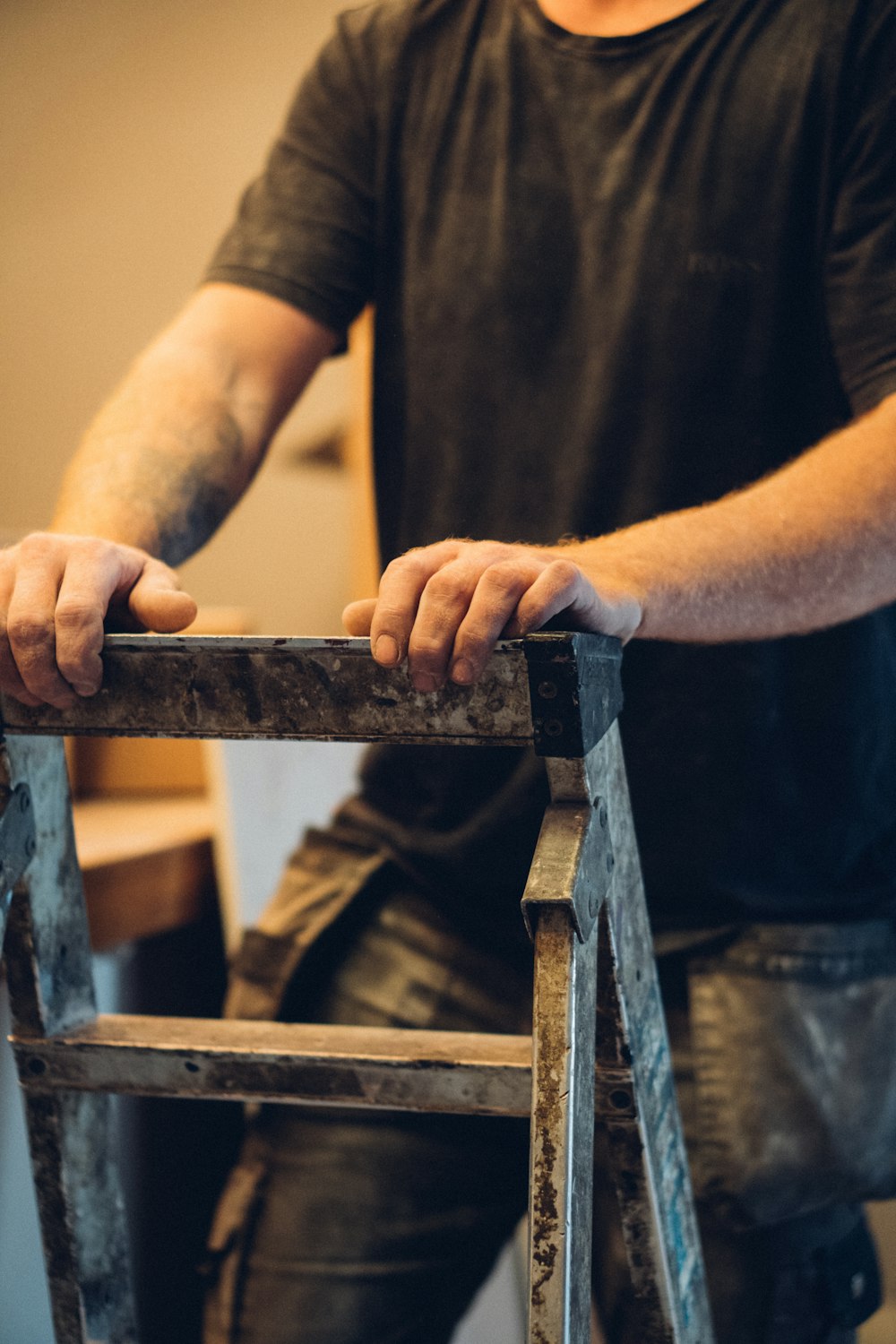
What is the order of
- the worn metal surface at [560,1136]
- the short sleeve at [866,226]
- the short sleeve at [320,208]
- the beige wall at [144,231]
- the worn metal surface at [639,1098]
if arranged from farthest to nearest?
the beige wall at [144,231] < the short sleeve at [320,208] < the short sleeve at [866,226] < the worn metal surface at [639,1098] < the worn metal surface at [560,1136]

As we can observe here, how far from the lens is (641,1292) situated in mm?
711

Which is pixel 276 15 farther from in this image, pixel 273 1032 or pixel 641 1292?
pixel 641 1292

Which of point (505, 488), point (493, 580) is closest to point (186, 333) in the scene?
point (505, 488)

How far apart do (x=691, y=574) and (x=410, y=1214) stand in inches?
23.9

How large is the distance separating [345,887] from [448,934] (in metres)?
0.10

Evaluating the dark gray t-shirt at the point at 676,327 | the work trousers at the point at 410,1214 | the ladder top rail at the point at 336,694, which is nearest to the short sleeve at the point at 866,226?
the dark gray t-shirt at the point at 676,327

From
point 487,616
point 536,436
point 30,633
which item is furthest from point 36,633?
point 536,436

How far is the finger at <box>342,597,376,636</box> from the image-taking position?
24.7 inches

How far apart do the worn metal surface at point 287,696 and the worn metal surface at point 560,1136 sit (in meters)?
0.10

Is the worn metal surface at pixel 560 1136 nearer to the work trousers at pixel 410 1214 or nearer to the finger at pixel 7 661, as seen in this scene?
the finger at pixel 7 661

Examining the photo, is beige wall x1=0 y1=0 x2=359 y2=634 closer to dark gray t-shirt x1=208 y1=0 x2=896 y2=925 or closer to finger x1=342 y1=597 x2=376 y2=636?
dark gray t-shirt x1=208 y1=0 x2=896 y2=925

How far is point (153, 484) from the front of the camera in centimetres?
96

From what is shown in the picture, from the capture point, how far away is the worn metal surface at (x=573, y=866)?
0.57 metres

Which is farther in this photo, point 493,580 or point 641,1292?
point 641,1292
